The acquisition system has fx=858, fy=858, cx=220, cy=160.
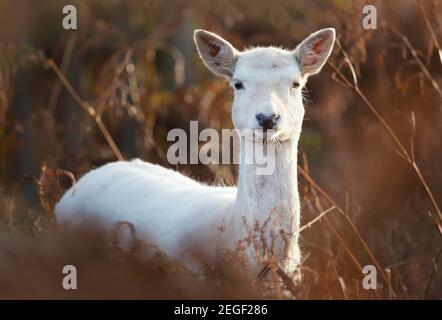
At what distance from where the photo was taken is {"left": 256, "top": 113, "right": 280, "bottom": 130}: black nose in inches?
191

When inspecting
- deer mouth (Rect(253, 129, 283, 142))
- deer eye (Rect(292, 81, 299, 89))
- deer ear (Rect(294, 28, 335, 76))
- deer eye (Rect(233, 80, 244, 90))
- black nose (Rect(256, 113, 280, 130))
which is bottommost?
deer mouth (Rect(253, 129, 283, 142))

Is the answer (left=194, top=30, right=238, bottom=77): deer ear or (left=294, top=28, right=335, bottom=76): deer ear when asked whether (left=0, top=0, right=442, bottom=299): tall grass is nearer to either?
(left=294, top=28, right=335, bottom=76): deer ear

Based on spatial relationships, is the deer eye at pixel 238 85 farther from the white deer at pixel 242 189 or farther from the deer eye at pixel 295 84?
the deer eye at pixel 295 84

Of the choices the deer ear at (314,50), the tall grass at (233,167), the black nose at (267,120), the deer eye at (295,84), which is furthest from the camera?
the deer ear at (314,50)

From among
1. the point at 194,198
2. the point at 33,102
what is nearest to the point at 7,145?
the point at 194,198

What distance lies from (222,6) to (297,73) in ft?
23.3

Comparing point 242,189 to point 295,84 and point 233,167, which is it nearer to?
point 295,84

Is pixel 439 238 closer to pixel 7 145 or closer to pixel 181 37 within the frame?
pixel 7 145

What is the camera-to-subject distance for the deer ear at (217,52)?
5586 mm

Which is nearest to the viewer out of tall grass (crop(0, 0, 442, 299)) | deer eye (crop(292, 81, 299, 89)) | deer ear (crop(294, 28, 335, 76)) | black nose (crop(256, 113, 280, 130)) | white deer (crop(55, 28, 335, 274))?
tall grass (crop(0, 0, 442, 299))

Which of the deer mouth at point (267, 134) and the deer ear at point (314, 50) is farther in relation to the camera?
the deer ear at point (314, 50)

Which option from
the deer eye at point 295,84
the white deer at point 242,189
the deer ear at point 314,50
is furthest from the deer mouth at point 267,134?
the deer ear at point 314,50

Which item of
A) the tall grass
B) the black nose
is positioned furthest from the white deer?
the tall grass
